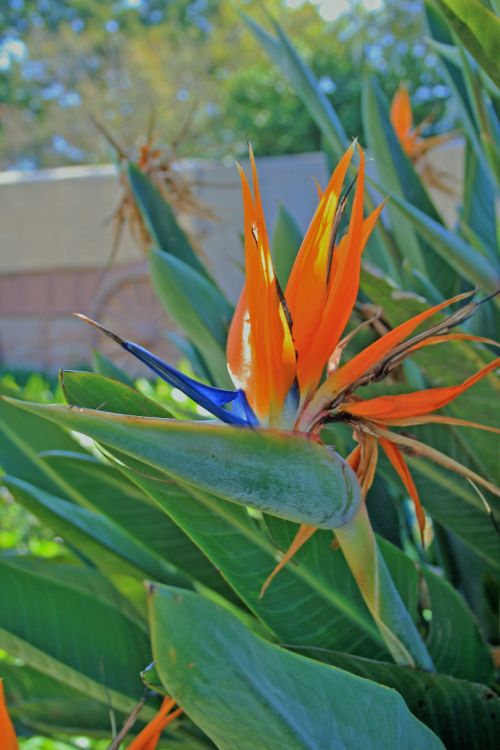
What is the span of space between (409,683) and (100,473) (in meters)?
0.24

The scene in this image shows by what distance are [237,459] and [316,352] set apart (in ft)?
0.21

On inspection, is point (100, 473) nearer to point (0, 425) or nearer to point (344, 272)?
point (0, 425)

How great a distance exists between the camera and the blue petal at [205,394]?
0.28 meters

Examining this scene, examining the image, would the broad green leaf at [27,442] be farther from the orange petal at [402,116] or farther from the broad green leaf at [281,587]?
the orange petal at [402,116]

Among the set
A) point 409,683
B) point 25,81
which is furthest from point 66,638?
point 25,81

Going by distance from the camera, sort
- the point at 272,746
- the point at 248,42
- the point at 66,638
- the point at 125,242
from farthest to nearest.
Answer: the point at 248,42, the point at 125,242, the point at 66,638, the point at 272,746

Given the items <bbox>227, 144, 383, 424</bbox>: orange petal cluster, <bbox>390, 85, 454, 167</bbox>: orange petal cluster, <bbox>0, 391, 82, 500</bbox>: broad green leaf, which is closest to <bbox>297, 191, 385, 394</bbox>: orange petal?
<bbox>227, 144, 383, 424</bbox>: orange petal cluster

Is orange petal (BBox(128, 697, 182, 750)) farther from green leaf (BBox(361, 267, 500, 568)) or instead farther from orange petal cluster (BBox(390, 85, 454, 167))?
orange petal cluster (BBox(390, 85, 454, 167))

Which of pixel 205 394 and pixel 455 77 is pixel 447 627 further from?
pixel 455 77

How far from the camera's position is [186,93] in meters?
10.5

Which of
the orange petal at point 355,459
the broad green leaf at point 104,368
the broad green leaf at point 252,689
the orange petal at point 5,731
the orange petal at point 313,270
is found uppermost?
the orange petal at point 313,270

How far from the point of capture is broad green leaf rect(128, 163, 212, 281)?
66 centimetres

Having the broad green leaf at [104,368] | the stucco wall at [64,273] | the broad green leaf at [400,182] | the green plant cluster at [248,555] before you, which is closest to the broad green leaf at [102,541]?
the green plant cluster at [248,555]

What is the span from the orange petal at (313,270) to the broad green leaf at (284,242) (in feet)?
1.31
